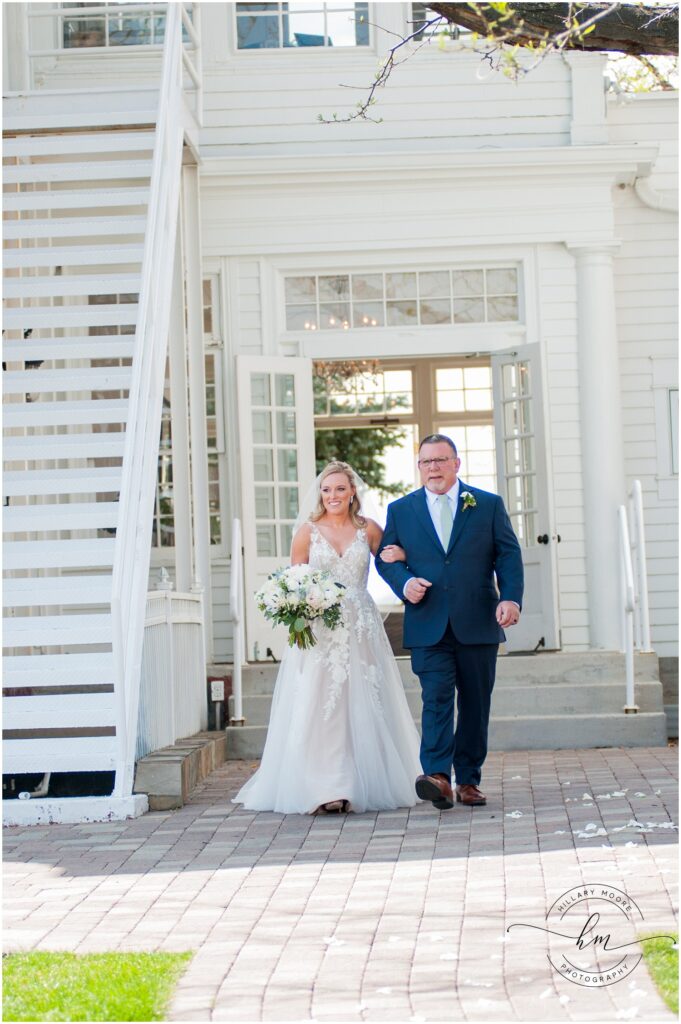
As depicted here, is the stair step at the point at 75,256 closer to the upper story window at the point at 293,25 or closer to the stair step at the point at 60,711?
the stair step at the point at 60,711

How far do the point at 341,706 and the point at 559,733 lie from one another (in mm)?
2896

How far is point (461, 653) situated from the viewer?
7.51 meters

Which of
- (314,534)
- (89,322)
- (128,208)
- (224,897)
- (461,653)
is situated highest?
(128,208)

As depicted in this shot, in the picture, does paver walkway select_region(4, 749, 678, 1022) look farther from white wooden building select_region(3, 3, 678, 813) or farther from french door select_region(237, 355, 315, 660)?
white wooden building select_region(3, 3, 678, 813)

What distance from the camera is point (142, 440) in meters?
8.07

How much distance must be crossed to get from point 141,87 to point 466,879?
6.95m

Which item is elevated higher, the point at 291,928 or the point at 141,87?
the point at 141,87

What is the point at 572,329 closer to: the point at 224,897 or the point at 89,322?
the point at 89,322

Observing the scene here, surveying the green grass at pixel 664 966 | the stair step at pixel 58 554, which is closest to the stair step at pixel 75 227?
the stair step at pixel 58 554

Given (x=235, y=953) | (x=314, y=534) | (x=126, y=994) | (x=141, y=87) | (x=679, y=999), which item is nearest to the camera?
(x=679, y=999)

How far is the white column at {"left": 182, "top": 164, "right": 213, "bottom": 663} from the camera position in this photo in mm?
10883

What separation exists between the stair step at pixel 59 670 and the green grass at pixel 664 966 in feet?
13.2

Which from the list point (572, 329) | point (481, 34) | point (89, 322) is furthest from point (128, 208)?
point (481, 34)

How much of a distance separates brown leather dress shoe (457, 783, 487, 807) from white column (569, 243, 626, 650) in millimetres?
4277
